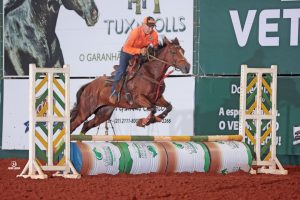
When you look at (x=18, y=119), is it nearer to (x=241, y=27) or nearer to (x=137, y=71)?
(x=137, y=71)

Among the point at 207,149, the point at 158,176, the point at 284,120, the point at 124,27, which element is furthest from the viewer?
the point at 124,27

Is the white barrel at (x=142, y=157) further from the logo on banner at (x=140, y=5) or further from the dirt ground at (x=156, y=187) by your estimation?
the logo on banner at (x=140, y=5)

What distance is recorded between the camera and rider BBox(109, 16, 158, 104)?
16.1m

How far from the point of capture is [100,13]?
1742cm

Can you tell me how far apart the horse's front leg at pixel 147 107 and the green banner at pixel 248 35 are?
43.2 inches

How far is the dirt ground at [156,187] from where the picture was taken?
32.3 feet

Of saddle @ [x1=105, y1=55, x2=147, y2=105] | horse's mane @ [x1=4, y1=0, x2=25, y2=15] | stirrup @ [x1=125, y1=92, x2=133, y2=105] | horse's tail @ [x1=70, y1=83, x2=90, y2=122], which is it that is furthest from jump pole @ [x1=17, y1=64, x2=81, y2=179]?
horse's mane @ [x1=4, y1=0, x2=25, y2=15]

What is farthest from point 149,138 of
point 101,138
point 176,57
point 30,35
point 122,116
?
point 30,35

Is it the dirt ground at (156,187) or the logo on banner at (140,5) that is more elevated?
the logo on banner at (140,5)

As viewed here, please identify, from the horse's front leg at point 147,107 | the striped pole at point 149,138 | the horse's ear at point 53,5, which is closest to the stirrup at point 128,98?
the horse's front leg at point 147,107

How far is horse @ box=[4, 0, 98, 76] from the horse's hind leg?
1379 mm

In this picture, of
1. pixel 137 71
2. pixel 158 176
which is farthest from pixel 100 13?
pixel 158 176

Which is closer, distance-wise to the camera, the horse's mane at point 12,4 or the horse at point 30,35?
the horse at point 30,35

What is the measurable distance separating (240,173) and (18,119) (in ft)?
19.4
